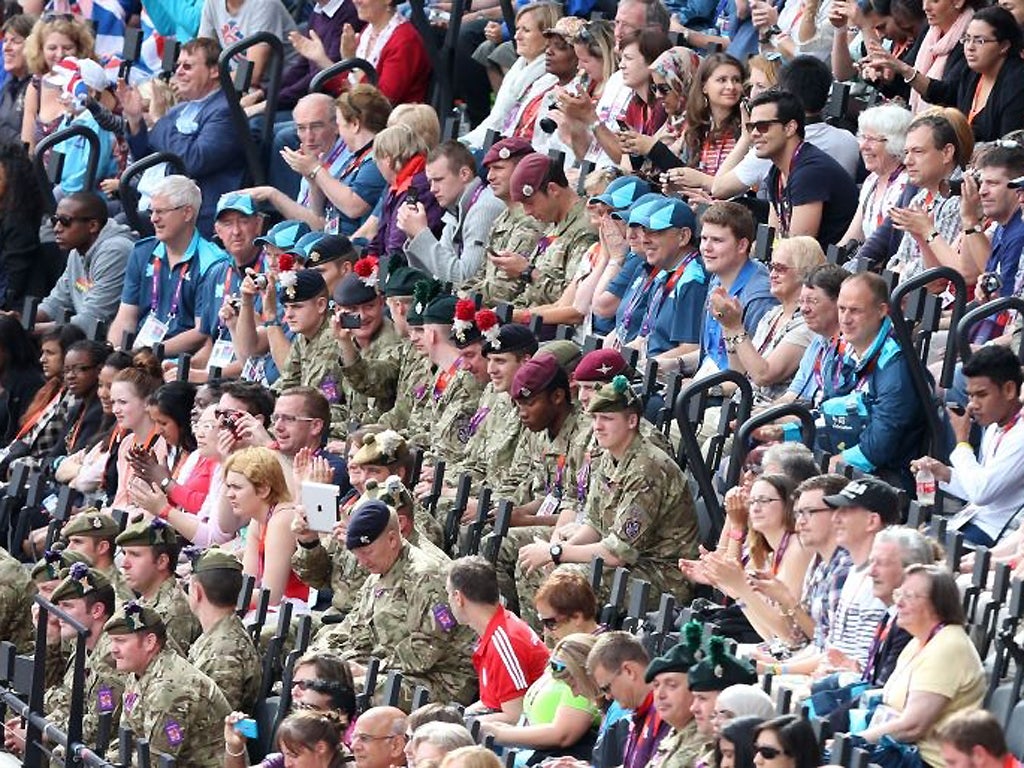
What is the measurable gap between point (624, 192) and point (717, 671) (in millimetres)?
3927

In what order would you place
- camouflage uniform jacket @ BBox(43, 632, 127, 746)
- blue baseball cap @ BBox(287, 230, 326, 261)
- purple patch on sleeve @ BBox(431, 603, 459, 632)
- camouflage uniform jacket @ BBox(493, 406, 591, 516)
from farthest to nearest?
blue baseball cap @ BBox(287, 230, 326, 261)
camouflage uniform jacket @ BBox(493, 406, 591, 516)
camouflage uniform jacket @ BBox(43, 632, 127, 746)
purple patch on sleeve @ BBox(431, 603, 459, 632)

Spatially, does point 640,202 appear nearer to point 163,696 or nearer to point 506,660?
point 506,660

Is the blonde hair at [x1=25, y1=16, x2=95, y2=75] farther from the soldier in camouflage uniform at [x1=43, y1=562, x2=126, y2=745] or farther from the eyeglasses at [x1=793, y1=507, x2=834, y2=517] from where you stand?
the eyeglasses at [x1=793, y1=507, x2=834, y2=517]

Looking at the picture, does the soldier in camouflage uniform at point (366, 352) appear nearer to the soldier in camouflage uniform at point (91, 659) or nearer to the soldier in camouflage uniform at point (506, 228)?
the soldier in camouflage uniform at point (506, 228)

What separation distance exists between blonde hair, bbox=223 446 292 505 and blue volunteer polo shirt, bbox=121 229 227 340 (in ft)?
9.06

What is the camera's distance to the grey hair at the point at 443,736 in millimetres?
8812

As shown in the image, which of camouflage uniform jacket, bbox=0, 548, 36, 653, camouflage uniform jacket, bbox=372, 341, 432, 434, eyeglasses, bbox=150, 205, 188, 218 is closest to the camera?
camouflage uniform jacket, bbox=0, 548, 36, 653

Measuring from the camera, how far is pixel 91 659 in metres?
10.8

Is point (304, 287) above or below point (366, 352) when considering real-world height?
above

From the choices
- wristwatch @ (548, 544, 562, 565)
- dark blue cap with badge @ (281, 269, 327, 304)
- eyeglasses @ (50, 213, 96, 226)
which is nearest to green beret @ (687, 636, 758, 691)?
wristwatch @ (548, 544, 562, 565)

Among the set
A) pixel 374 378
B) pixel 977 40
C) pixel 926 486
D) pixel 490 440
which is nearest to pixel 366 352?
pixel 374 378

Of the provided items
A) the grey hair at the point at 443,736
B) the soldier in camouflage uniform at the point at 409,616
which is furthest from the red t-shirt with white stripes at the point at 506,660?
the grey hair at the point at 443,736

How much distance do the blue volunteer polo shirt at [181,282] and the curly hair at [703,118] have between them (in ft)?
8.19

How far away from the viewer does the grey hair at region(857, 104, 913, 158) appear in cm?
1186
